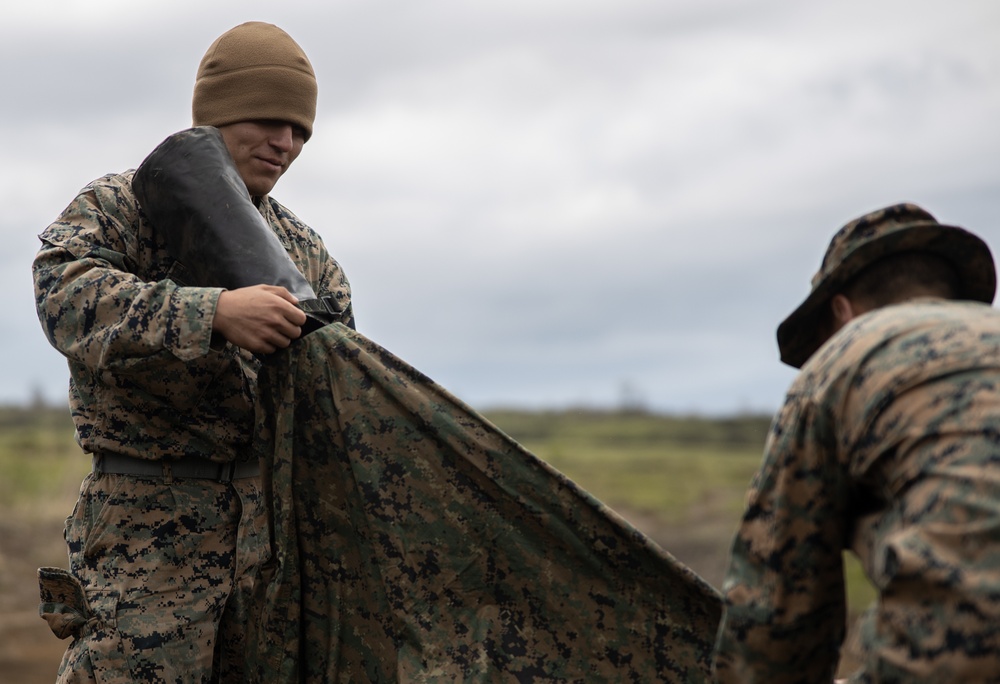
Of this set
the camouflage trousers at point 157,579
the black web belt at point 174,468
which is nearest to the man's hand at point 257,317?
the black web belt at point 174,468

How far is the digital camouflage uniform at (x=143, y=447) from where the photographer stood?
4.20 m

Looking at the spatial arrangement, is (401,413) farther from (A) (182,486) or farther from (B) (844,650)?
(B) (844,650)

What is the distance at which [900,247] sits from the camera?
3275mm

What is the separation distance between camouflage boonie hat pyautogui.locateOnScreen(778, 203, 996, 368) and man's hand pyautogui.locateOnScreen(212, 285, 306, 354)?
1.67 m

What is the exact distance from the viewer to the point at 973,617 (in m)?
2.73

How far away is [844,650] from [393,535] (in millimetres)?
1655

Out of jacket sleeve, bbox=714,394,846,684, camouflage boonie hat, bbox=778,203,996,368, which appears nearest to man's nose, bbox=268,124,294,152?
camouflage boonie hat, bbox=778,203,996,368

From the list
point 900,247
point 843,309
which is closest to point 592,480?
point 843,309

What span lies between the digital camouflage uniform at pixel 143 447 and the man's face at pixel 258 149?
0.41 metres

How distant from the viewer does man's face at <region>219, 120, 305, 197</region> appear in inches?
190

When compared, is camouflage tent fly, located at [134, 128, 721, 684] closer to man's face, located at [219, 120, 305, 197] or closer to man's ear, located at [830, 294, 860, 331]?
man's face, located at [219, 120, 305, 197]

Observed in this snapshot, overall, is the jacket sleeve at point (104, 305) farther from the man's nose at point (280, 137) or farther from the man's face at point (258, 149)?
the man's nose at point (280, 137)

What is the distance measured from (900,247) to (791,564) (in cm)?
84

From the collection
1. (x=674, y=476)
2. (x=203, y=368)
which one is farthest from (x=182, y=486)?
(x=674, y=476)
